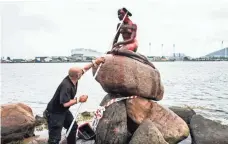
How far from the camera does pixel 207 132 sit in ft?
39.9

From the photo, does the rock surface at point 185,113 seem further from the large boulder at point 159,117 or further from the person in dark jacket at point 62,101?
the person in dark jacket at point 62,101

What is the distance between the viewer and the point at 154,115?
11711mm

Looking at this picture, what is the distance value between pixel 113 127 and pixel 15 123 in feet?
11.8

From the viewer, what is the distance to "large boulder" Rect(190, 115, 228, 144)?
11.8 meters

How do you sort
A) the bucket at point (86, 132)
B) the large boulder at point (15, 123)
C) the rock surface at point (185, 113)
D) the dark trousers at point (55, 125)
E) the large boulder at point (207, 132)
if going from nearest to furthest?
the dark trousers at point (55, 125) → the bucket at point (86, 132) → the large boulder at point (15, 123) → the large boulder at point (207, 132) → the rock surface at point (185, 113)

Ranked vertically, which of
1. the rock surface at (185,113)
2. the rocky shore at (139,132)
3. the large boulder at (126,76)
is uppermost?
the large boulder at (126,76)

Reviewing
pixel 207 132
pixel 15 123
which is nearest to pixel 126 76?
pixel 207 132

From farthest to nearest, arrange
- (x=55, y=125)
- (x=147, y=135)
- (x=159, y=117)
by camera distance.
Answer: (x=159, y=117)
(x=147, y=135)
(x=55, y=125)

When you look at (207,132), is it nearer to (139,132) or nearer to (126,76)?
(139,132)

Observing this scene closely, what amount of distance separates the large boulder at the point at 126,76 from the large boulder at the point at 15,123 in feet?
10.4

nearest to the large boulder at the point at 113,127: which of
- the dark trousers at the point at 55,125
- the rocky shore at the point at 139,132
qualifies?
the rocky shore at the point at 139,132

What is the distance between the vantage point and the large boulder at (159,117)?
11391mm

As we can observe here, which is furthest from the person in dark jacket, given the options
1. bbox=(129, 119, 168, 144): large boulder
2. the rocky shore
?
bbox=(129, 119, 168, 144): large boulder

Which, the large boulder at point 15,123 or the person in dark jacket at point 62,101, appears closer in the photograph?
the person in dark jacket at point 62,101
